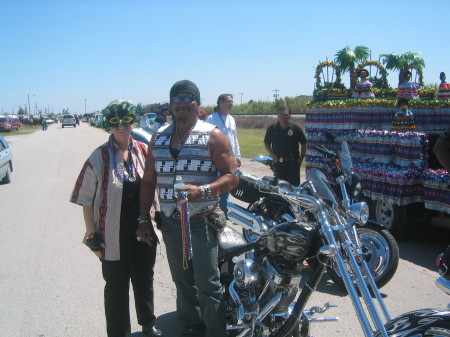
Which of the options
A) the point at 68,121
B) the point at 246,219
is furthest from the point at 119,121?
the point at 68,121

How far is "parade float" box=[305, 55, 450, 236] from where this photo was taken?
18.4ft

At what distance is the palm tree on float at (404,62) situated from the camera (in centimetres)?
878

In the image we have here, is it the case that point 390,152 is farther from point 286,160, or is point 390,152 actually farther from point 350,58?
point 350,58

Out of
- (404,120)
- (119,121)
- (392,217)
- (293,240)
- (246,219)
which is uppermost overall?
(119,121)

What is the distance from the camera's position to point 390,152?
6.01 meters

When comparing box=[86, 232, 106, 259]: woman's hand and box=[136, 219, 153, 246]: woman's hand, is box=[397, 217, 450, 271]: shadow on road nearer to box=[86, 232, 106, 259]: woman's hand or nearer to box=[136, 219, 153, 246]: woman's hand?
box=[136, 219, 153, 246]: woman's hand

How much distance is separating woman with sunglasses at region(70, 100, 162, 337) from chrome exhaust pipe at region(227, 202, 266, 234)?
2.53 ft

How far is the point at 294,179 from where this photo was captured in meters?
6.93

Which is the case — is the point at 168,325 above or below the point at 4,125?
below

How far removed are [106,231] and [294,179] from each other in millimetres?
4258

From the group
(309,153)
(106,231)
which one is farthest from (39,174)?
(106,231)

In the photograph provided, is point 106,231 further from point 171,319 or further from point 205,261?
point 171,319

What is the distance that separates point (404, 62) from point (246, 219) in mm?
6710

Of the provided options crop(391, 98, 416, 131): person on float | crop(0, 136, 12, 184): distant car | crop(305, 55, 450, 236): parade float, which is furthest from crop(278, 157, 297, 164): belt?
crop(0, 136, 12, 184): distant car
